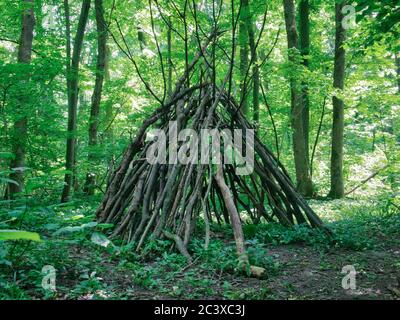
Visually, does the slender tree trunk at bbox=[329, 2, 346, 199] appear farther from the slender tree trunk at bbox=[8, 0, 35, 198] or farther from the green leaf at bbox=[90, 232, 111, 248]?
the green leaf at bbox=[90, 232, 111, 248]

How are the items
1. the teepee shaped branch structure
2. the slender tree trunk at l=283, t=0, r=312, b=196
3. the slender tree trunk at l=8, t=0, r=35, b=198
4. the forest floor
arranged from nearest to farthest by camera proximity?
the forest floor
the teepee shaped branch structure
the slender tree trunk at l=8, t=0, r=35, b=198
the slender tree trunk at l=283, t=0, r=312, b=196

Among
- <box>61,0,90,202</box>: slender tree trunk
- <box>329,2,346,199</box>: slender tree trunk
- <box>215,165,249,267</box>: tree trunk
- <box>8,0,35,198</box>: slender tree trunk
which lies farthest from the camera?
<box>329,2,346,199</box>: slender tree trunk

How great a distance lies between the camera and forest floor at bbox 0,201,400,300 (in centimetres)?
271

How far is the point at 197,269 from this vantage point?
332 cm

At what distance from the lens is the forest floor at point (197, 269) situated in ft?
8.91

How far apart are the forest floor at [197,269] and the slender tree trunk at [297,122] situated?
470cm

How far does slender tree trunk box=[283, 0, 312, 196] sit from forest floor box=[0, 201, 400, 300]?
185 inches

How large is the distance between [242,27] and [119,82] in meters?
4.16

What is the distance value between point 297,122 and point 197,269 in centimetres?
654

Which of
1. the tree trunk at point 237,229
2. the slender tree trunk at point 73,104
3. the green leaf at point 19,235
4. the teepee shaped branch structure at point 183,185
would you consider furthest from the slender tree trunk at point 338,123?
the green leaf at point 19,235

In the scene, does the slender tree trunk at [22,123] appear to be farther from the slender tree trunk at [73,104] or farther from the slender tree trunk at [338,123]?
the slender tree trunk at [338,123]

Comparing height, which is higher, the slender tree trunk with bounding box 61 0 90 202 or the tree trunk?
the slender tree trunk with bounding box 61 0 90 202

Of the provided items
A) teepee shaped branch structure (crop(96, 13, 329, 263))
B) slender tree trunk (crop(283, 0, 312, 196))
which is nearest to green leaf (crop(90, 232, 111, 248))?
teepee shaped branch structure (crop(96, 13, 329, 263))
